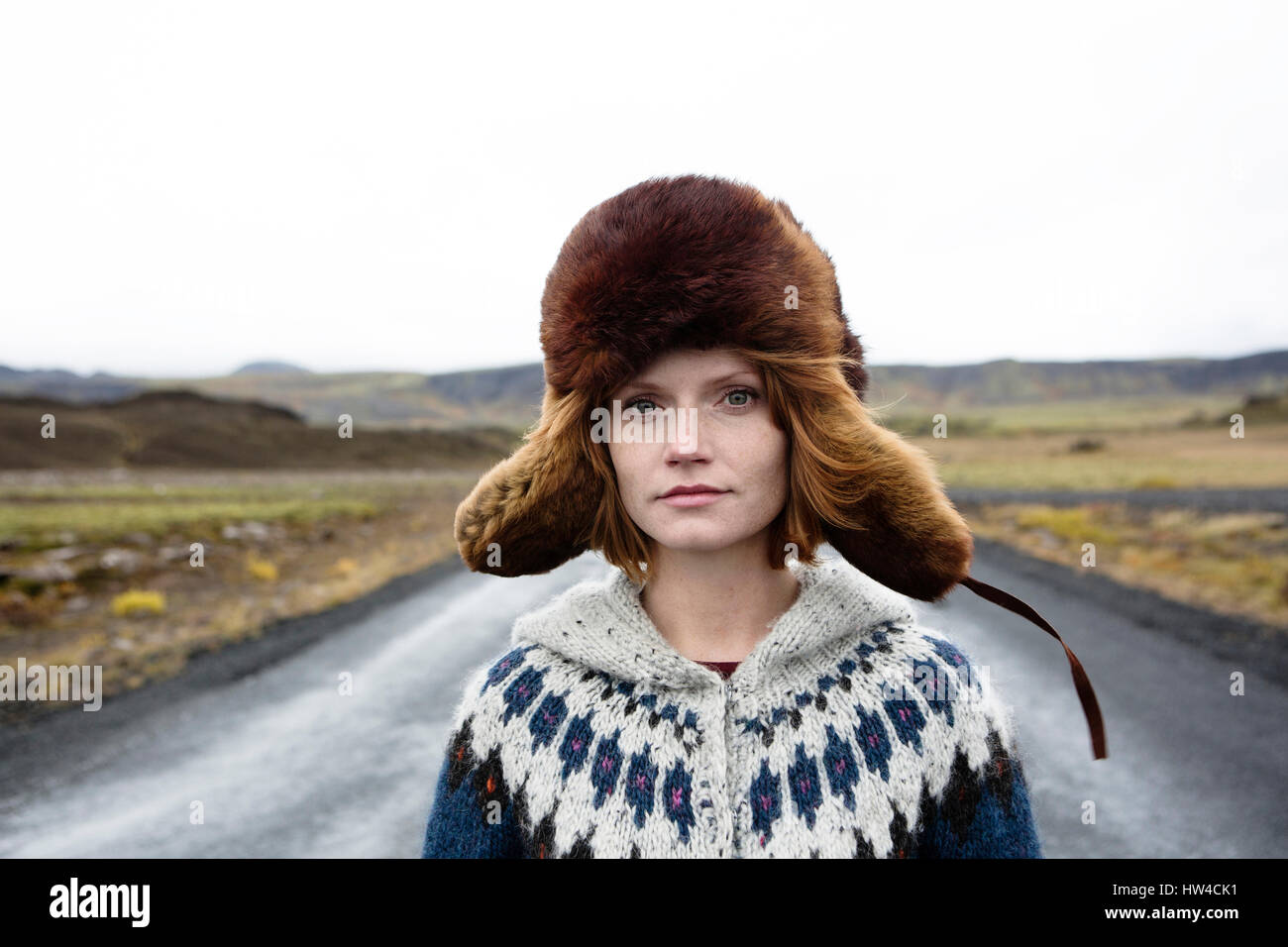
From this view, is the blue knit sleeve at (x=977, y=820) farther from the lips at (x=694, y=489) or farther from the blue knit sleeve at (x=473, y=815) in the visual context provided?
the blue knit sleeve at (x=473, y=815)

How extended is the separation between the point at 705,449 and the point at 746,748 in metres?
0.62

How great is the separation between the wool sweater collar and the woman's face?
23 cm

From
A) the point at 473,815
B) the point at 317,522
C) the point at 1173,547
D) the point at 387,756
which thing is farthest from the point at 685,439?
the point at 317,522

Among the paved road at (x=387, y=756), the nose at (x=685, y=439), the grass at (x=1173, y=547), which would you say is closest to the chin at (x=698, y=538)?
the nose at (x=685, y=439)

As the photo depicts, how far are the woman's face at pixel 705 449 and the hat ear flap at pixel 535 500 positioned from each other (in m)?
0.16

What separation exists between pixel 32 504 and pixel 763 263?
36055 millimetres

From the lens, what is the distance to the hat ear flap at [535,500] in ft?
5.82

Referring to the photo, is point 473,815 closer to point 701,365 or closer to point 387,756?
point 701,365

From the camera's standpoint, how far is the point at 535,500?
5.85 feet

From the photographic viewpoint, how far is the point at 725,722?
67.3 inches

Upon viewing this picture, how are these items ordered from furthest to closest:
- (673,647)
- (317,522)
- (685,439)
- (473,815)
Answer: (317,522)
(673,647)
(473,815)
(685,439)

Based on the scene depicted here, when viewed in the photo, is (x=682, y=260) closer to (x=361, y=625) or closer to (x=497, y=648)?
(x=497, y=648)

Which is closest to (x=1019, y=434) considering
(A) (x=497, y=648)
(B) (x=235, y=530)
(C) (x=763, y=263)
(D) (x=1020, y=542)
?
(D) (x=1020, y=542)

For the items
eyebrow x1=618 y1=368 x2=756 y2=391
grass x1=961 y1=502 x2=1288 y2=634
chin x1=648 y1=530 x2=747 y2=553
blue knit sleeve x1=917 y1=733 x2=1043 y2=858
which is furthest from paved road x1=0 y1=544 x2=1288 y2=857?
grass x1=961 y1=502 x2=1288 y2=634
